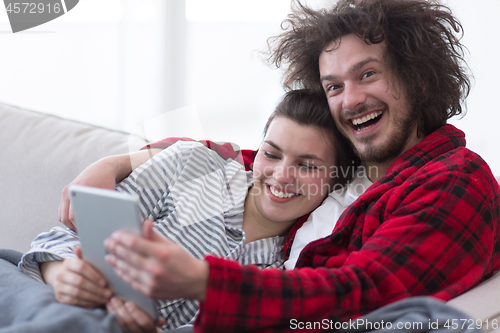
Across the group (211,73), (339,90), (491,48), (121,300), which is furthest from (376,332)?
(211,73)

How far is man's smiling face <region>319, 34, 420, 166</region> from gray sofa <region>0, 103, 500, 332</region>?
28.8 inches

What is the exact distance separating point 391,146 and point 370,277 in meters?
0.52

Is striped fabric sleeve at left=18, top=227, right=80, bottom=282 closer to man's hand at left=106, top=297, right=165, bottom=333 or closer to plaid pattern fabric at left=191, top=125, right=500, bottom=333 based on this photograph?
man's hand at left=106, top=297, right=165, bottom=333

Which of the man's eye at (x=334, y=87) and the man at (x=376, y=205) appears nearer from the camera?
the man at (x=376, y=205)

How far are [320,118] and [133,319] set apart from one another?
0.84 metres

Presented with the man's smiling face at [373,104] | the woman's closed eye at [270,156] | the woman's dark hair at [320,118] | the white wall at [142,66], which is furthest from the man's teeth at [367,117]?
the white wall at [142,66]

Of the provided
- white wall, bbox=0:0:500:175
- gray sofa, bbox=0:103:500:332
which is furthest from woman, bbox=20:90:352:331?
white wall, bbox=0:0:500:175

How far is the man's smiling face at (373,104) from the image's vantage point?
1.30m

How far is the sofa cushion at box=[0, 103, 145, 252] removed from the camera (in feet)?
5.12

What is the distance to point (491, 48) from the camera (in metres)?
1.97

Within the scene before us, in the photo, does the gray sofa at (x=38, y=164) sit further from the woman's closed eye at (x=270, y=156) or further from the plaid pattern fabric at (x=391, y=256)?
the plaid pattern fabric at (x=391, y=256)

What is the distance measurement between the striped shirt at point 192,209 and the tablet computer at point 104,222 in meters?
0.35

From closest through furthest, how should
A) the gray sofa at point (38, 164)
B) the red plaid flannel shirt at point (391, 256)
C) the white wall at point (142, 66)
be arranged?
the red plaid flannel shirt at point (391, 256) < the gray sofa at point (38, 164) < the white wall at point (142, 66)

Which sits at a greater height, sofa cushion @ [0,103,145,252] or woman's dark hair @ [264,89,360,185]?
woman's dark hair @ [264,89,360,185]
